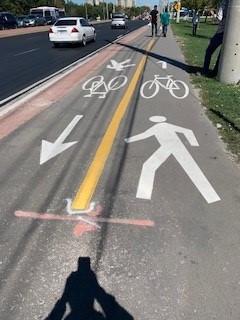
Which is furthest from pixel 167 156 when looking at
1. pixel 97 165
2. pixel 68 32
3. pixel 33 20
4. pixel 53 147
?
pixel 33 20

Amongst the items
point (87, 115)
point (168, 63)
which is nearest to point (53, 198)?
point (87, 115)

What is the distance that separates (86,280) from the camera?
108 inches

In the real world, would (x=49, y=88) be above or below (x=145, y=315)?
below

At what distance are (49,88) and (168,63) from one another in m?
5.62

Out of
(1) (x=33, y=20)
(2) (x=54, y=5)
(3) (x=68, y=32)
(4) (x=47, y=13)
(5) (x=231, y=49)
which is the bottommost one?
(2) (x=54, y=5)

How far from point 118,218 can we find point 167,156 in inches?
68.6

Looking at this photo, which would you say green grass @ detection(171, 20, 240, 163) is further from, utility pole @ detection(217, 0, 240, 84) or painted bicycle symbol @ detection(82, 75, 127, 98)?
painted bicycle symbol @ detection(82, 75, 127, 98)

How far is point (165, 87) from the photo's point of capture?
31.0 ft

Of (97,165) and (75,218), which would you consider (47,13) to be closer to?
(97,165)

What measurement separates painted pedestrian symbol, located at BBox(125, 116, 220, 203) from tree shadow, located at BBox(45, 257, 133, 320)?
4.67 feet

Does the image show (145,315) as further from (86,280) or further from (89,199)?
(89,199)

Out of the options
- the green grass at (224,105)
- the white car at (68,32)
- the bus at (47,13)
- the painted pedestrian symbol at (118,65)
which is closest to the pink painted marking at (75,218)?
the green grass at (224,105)

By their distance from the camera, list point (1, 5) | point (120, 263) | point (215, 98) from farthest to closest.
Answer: point (1, 5) → point (215, 98) → point (120, 263)

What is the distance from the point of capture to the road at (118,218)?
2.57m
